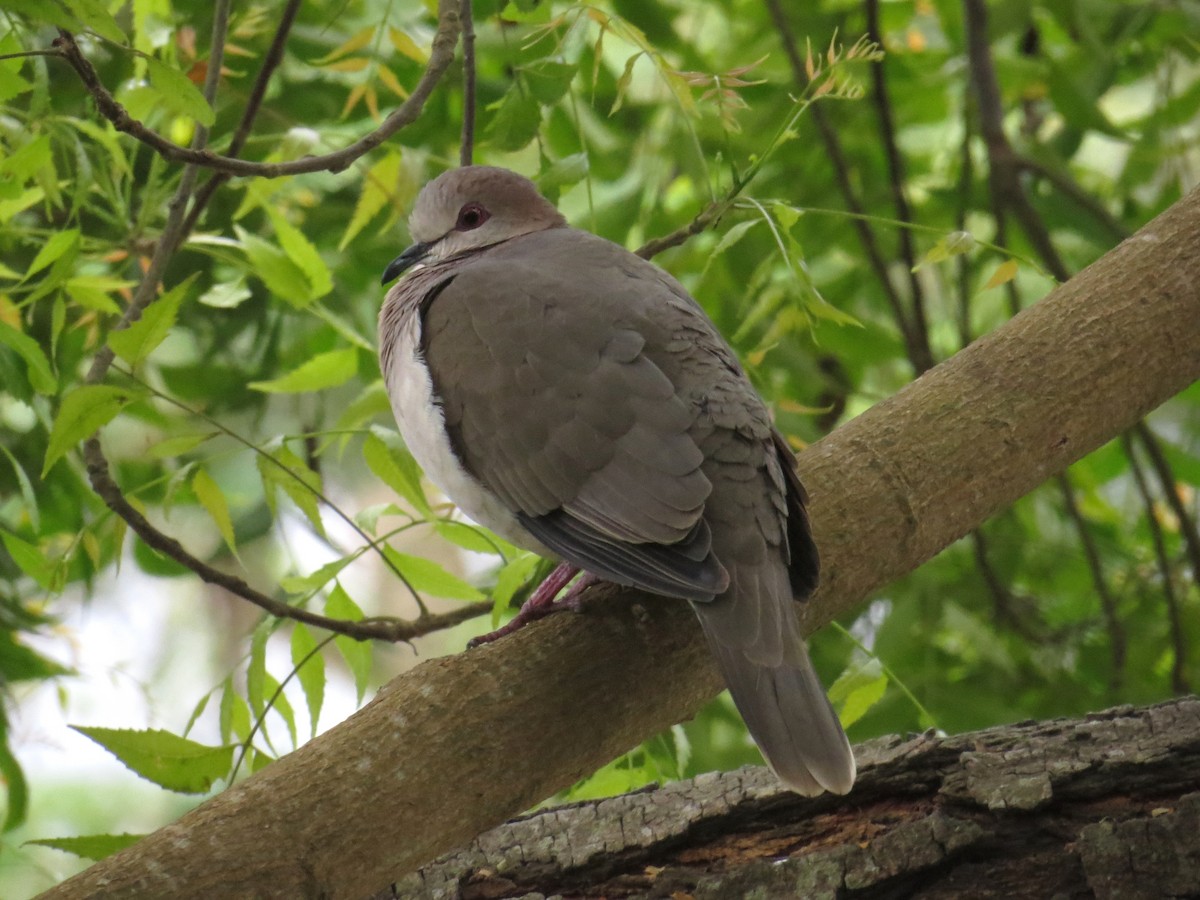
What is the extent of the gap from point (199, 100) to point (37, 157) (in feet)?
1.27

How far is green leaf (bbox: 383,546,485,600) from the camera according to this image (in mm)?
2176

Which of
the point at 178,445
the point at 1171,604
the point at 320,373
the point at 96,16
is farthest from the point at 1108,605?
the point at 96,16

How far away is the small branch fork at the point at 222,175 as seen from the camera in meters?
1.79

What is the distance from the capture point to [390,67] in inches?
111

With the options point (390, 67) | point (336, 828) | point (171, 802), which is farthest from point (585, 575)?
point (171, 802)

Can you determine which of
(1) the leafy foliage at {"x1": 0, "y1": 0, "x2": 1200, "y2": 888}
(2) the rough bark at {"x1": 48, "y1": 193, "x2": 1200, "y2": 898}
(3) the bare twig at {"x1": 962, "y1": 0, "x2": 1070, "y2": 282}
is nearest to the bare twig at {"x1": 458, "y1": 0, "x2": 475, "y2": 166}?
(1) the leafy foliage at {"x1": 0, "y1": 0, "x2": 1200, "y2": 888}

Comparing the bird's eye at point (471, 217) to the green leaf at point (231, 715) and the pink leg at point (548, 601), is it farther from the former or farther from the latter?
the green leaf at point (231, 715)

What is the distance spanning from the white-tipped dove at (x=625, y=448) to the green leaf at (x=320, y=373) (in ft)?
0.26

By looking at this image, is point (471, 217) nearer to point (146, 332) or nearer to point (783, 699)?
point (146, 332)

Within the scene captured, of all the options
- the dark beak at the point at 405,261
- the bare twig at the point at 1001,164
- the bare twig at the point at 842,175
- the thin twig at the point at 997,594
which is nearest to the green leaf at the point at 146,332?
the dark beak at the point at 405,261

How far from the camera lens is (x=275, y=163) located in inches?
75.2

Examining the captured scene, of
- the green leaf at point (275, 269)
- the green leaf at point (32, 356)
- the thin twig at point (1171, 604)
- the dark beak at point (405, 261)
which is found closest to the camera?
the green leaf at point (32, 356)

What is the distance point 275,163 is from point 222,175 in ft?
1.17

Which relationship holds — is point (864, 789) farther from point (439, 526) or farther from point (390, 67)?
point (390, 67)
